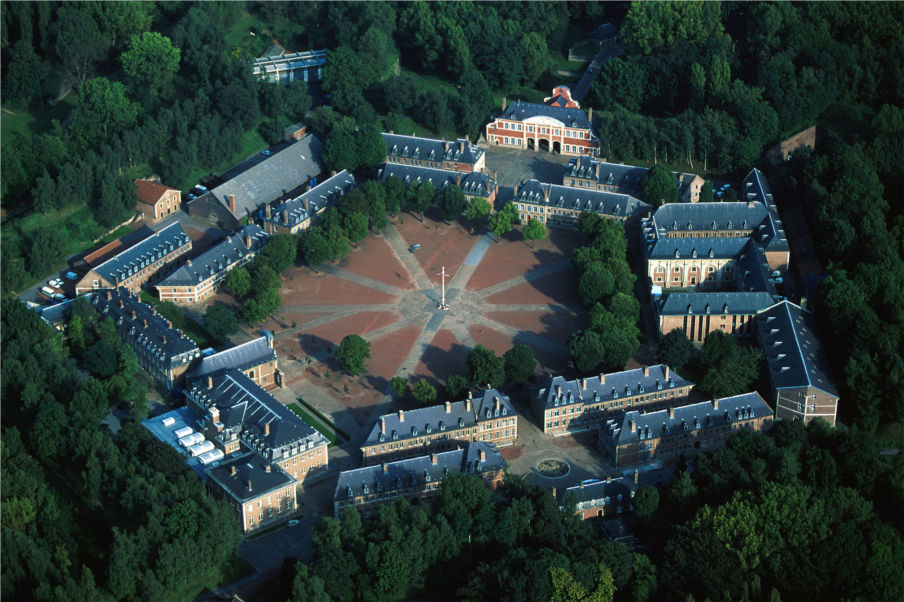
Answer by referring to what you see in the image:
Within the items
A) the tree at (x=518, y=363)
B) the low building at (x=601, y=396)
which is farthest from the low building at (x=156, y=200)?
the low building at (x=601, y=396)

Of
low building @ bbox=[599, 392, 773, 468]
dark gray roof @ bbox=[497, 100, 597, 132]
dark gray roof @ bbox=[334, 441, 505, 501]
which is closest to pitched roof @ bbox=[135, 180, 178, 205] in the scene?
dark gray roof @ bbox=[497, 100, 597, 132]

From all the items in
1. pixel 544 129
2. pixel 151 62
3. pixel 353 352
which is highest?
pixel 151 62

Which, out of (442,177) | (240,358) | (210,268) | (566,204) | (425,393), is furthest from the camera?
(442,177)

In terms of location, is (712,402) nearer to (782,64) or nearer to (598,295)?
(598,295)

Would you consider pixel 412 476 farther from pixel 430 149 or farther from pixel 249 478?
pixel 430 149

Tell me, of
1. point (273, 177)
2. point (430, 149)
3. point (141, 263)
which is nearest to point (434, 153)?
point (430, 149)

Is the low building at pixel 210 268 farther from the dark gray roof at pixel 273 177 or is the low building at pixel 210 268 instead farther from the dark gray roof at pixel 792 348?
the dark gray roof at pixel 792 348
